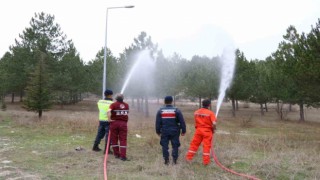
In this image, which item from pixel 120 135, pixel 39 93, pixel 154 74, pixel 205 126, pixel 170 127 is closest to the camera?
pixel 170 127

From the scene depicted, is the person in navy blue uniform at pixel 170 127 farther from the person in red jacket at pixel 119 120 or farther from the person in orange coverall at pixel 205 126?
the person in red jacket at pixel 119 120

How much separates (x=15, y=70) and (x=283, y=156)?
36670 mm

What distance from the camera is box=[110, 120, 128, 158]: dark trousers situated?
35.4ft

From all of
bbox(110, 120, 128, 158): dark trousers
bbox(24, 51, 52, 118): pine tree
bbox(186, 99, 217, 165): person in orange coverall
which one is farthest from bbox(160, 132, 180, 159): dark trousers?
bbox(24, 51, 52, 118): pine tree

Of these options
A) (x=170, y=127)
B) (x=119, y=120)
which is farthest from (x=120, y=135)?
(x=170, y=127)

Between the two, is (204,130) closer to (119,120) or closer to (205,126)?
(205,126)

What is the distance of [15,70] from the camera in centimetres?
4153

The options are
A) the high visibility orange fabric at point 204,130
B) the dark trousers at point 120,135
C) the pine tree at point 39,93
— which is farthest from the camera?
the pine tree at point 39,93

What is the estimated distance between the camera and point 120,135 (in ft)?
35.7

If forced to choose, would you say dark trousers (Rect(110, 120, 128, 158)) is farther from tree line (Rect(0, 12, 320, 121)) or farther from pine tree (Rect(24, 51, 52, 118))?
tree line (Rect(0, 12, 320, 121))

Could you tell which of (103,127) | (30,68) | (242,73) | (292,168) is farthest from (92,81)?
(292,168)

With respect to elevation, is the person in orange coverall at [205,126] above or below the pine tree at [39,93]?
below

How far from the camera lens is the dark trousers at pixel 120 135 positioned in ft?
35.4

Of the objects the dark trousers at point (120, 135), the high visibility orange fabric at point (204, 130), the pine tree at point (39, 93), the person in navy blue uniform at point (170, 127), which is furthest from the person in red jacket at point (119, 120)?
the pine tree at point (39, 93)
